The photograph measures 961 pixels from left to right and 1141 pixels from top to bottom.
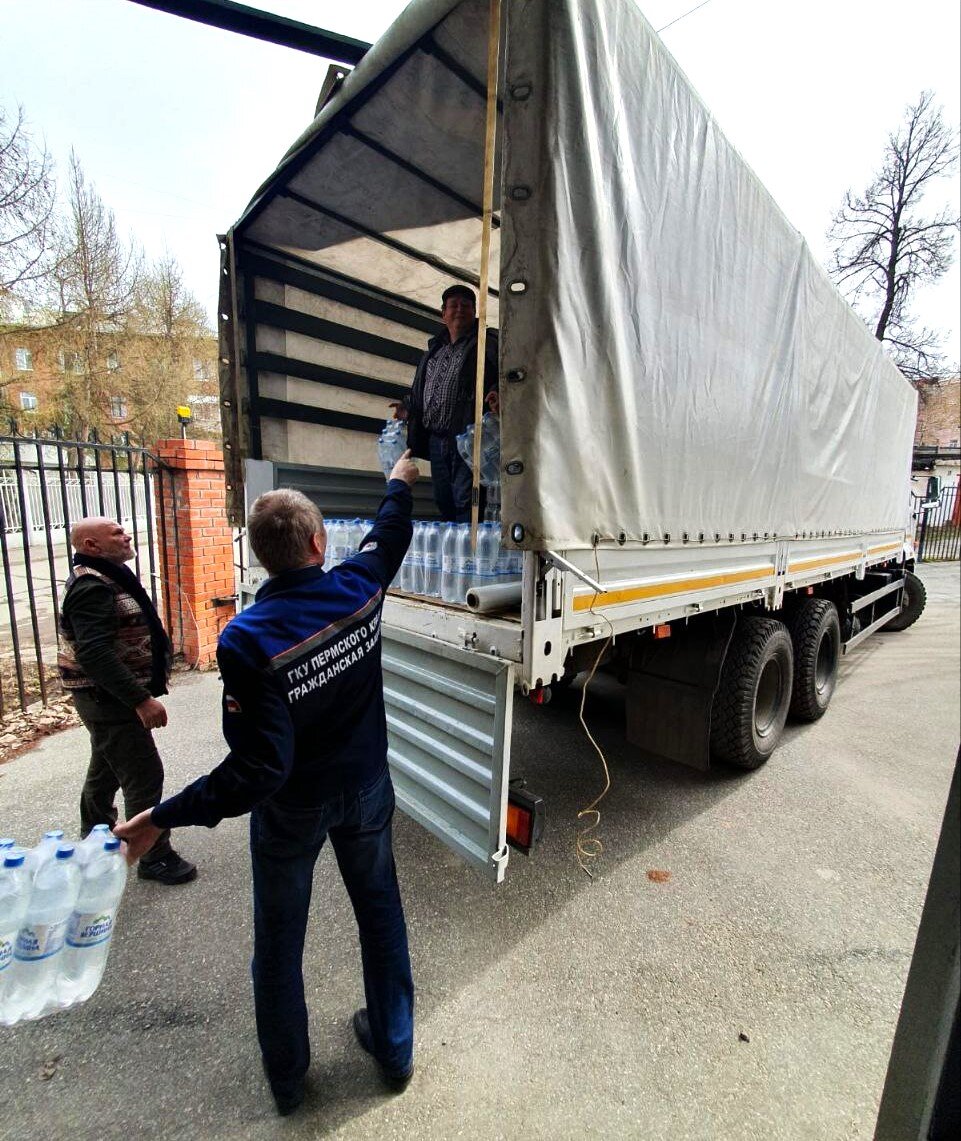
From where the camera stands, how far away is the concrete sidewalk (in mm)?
1609

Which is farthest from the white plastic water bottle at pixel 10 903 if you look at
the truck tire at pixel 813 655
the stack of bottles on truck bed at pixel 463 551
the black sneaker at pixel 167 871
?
the truck tire at pixel 813 655

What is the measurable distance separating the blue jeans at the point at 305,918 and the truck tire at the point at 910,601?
29.5ft

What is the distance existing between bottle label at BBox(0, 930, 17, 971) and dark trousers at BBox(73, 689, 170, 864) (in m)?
0.80

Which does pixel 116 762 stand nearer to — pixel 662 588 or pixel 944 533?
pixel 662 588

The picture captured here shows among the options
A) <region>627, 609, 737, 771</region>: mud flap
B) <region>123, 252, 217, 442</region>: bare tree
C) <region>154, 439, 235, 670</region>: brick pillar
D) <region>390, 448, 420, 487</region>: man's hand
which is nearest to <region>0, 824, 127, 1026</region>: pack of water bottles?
Answer: <region>390, 448, 420, 487</region>: man's hand

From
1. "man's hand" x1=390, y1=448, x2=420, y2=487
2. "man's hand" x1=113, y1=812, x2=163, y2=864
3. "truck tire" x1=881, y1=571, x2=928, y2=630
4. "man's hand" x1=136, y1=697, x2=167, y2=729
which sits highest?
"man's hand" x1=390, y1=448, x2=420, y2=487

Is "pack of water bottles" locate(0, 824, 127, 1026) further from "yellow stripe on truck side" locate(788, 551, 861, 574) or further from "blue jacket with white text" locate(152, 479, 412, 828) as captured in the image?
"yellow stripe on truck side" locate(788, 551, 861, 574)

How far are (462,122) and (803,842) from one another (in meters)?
4.13

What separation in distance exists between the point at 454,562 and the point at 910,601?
9.03 metres

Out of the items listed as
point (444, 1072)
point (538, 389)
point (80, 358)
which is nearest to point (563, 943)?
point (444, 1072)

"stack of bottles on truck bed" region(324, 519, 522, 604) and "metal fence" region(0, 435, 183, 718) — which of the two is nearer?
"stack of bottles on truck bed" region(324, 519, 522, 604)

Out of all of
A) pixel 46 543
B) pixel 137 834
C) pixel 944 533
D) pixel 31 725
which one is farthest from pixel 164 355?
pixel 944 533

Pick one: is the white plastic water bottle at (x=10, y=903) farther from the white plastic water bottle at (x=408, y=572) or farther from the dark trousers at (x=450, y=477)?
the dark trousers at (x=450, y=477)

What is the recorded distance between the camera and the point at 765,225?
107 inches
